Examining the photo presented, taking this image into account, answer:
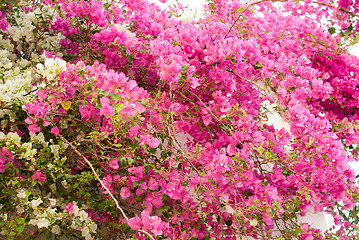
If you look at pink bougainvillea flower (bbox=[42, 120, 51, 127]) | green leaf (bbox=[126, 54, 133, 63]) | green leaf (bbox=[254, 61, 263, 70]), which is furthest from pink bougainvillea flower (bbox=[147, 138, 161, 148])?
green leaf (bbox=[254, 61, 263, 70])

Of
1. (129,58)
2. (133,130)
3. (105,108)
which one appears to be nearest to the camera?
(105,108)

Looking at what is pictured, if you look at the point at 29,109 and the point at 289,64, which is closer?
the point at 29,109

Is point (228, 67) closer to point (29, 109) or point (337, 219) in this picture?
point (29, 109)

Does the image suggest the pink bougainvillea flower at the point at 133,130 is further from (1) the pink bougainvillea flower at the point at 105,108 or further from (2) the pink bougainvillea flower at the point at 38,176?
(2) the pink bougainvillea flower at the point at 38,176

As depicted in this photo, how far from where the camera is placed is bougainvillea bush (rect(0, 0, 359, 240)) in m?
1.24

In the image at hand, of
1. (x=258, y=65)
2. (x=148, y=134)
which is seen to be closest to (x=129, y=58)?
(x=148, y=134)

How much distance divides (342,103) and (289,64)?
27.4 inches

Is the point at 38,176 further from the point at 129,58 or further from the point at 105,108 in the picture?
the point at 129,58

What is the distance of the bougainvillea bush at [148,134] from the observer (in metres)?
1.24

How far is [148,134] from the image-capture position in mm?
1265

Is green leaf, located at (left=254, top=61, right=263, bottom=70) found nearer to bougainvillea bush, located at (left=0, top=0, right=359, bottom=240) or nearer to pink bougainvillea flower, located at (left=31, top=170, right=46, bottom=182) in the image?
bougainvillea bush, located at (left=0, top=0, right=359, bottom=240)

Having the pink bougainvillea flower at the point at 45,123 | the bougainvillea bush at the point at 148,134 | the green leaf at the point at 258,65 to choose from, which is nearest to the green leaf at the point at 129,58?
the bougainvillea bush at the point at 148,134

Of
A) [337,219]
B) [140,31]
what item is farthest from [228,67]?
[337,219]

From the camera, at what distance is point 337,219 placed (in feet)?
6.91
